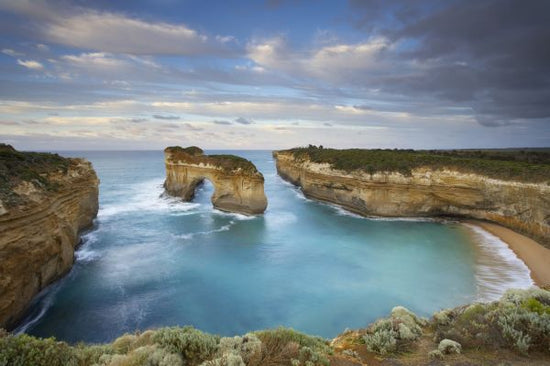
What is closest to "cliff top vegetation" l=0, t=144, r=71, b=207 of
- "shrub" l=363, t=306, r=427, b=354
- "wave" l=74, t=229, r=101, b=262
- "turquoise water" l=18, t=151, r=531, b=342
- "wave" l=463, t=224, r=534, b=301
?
"turquoise water" l=18, t=151, r=531, b=342

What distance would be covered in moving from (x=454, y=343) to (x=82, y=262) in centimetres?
1891

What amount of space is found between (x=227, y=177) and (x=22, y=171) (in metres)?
17.3

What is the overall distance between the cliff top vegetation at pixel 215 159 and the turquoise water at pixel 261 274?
4926mm

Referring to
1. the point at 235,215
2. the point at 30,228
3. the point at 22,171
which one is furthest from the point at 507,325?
the point at 235,215

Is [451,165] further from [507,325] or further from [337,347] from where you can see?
Result: [337,347]

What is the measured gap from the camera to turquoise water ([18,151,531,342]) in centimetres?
1250

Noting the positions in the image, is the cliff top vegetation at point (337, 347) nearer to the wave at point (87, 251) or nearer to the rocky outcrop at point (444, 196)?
the wave at point (87, 251)

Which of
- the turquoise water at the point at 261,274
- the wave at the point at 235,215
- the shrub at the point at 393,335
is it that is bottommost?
the turquoise water at the point at 261,274

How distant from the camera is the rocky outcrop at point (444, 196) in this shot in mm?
22094

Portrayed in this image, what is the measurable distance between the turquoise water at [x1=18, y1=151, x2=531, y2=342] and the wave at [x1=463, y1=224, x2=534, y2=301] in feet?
0.25

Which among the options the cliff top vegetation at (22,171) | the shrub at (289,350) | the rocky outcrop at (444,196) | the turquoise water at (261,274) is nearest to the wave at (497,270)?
the turquoise water at (261,274)

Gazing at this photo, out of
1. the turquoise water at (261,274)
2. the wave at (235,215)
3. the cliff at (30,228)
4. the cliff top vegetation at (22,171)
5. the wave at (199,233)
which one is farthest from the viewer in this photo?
the wave at (235,215)

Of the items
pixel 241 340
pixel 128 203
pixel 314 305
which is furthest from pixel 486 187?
pixel 128 203

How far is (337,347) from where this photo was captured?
236 inches
